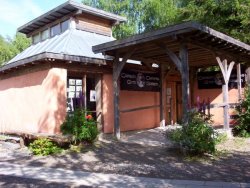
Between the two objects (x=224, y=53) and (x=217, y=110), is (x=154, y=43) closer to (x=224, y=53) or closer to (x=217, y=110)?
(x=224, y=53)

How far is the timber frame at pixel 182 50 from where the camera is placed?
9305 mm

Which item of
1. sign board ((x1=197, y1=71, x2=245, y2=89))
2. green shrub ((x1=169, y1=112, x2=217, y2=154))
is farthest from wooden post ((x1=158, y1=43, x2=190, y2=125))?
sign board ((x1=197, y1=71, x2=245, y2=89))

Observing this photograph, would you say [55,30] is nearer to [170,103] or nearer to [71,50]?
[71,50]

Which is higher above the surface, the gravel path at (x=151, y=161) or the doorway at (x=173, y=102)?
the doorway at (x=173, y=102)

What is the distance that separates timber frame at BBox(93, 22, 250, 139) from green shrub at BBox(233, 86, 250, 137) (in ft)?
1.58

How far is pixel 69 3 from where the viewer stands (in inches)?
548

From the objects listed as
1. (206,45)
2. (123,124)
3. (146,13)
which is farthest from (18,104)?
(146,13)

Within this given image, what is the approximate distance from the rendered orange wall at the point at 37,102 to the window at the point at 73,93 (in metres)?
0.71

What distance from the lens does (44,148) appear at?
32.2 ft

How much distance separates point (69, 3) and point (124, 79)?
13.0 feet

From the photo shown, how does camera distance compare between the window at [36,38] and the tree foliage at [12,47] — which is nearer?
the window at [36,38]

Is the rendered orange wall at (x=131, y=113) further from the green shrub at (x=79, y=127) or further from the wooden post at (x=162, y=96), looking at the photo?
the green shrub at (x=79, y=127)

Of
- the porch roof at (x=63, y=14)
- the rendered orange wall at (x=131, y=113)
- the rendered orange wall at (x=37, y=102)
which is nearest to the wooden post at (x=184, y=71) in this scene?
the rendered orange wall at (x=131, y=113)

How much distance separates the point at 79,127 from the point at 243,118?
5.75 m
